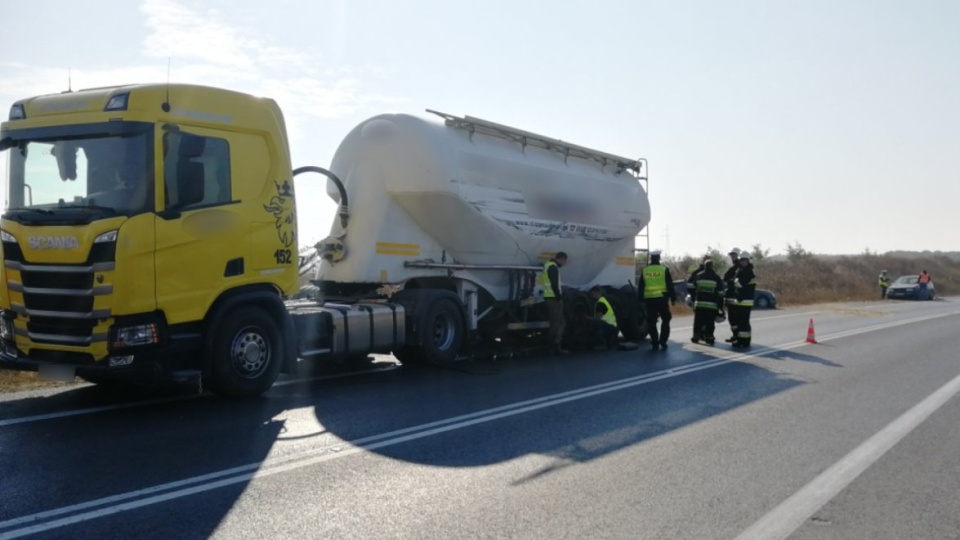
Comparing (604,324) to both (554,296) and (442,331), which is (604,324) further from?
(442,331)

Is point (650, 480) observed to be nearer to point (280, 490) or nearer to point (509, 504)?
point (509, 504)

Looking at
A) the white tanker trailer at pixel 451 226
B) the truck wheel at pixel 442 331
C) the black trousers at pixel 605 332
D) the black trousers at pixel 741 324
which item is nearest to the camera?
the truck wheel at pixel 442 331

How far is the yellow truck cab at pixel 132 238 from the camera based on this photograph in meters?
7.61

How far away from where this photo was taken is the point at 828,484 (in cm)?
602

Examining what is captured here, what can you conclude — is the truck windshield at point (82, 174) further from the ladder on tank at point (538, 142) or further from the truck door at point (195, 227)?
the ladder on tank at point (538, 142)

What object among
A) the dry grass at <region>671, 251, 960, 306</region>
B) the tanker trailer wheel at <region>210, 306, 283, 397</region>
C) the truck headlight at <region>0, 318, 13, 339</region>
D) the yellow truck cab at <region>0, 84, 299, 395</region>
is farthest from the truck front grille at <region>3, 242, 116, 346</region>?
the dry grass at <region>671, 251, 960, 306</region>

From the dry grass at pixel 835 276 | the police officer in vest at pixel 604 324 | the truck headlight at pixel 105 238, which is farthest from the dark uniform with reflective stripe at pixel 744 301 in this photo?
the dry grass at pixel 835 276

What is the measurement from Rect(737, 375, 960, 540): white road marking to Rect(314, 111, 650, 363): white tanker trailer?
19.2 ft

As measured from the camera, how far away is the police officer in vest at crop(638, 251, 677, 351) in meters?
15.0

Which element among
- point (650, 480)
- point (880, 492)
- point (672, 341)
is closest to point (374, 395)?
point (650, 480)

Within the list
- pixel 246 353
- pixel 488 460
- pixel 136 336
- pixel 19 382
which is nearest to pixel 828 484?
pixel 488 460

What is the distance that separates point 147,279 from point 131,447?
1.76m

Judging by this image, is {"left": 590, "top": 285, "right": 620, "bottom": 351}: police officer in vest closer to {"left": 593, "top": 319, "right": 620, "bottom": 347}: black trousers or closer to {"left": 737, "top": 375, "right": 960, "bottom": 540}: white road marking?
{"left": 593, "top": 319, "right": 620, "bottom": 347}: black trousers

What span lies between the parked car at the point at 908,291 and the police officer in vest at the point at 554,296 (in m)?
37.4
